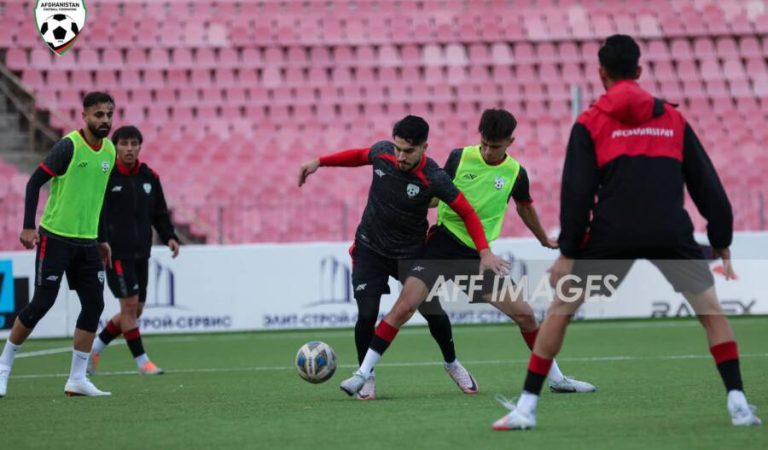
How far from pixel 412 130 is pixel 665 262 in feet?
7.56

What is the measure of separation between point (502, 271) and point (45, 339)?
10.6 meters

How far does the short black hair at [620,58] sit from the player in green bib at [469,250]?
6.65ft

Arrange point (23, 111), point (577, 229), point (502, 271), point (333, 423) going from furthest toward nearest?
point (23, 111), point (502, 271), point (333, 423), point (577, 229)

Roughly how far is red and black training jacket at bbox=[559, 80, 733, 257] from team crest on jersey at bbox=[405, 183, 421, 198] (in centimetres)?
231

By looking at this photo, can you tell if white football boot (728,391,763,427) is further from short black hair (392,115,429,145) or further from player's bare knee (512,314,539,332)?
short black hair (392,115,429,145)

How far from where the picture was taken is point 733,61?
28266 millimetres

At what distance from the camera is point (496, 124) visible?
822 centimetres

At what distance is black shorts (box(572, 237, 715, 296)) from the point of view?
20.6 feet

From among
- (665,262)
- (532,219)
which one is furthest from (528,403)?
(532,219)

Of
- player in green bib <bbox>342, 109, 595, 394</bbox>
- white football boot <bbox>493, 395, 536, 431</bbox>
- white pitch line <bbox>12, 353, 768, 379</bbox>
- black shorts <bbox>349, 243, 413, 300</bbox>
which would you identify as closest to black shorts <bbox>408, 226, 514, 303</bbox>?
player in green bib <bbox>342, 109, 595, 394</bbox>

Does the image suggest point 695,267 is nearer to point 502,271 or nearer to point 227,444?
point 502,271

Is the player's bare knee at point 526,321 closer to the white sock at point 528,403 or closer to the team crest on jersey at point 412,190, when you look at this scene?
the team crest on jersey at point 412,190

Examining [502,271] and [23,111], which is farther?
[23,111]

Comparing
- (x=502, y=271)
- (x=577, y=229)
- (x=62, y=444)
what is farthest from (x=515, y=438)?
(x=62, y=444)
